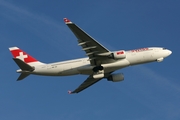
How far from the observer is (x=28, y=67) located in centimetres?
6906

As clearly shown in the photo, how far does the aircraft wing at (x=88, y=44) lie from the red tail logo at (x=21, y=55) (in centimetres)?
1336

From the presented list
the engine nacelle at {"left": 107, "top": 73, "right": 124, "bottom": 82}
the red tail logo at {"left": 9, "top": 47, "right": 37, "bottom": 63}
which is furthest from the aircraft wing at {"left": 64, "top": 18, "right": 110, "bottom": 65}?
the red tail logo at {"left": 9, "top": 47, "right": 37, "bottom": 63}

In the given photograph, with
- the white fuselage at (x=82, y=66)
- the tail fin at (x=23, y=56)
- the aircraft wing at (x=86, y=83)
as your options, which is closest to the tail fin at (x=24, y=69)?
the white fuselage at (x=82, y=66)

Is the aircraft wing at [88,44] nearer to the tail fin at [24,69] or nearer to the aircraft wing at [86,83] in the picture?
the aircraft wing at [86,83]

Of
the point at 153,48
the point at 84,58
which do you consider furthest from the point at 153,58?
Result: the point at 84,58

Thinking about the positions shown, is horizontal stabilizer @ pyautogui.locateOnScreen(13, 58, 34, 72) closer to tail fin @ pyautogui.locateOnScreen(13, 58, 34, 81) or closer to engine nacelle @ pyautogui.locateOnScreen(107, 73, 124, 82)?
tail fin @ pyautogui.locateOnScreen(13, 58, 34, 81)

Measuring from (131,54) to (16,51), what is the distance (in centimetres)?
2268

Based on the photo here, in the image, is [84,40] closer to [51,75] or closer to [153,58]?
[51,75]

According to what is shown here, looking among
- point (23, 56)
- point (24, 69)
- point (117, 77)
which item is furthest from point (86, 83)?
point (24, 69)

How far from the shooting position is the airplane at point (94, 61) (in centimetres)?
6744

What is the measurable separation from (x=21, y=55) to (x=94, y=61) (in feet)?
50.8

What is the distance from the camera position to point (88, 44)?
213 feet

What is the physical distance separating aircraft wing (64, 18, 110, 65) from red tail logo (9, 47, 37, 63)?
526 inches

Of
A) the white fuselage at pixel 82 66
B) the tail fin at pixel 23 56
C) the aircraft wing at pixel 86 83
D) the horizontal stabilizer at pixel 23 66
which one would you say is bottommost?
the aircraft wing at pixel 86 83
